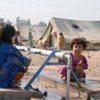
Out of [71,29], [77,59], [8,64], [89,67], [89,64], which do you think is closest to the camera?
[8,64]

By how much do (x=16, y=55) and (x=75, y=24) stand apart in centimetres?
3109

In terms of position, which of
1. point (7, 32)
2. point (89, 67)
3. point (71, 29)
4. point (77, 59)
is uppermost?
point (71, 29)

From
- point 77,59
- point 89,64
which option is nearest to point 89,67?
point 89,64

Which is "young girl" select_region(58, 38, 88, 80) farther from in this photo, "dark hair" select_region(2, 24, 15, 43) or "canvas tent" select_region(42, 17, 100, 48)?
"canvas tent" select_region(42, 17, 100, 48)

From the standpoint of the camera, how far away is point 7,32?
499 centimetres

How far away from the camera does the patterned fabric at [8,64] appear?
4.94 meters

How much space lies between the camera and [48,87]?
7594mm

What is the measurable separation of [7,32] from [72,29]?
29.7 m

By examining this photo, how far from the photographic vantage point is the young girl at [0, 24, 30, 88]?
4.94m

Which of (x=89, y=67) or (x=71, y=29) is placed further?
(x=71, y=29)

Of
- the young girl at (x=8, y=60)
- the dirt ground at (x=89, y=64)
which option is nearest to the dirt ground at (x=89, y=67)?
the dirt ground at (x=89, y=64)

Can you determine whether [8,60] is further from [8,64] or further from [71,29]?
[71,29]

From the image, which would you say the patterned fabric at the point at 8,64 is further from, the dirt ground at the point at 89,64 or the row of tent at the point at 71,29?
the row of tent at the point at 71,29

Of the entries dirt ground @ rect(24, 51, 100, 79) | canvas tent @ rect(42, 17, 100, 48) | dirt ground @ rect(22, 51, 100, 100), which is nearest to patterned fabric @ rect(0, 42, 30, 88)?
dirt ground @ rect(22, 51, 100, 100)
